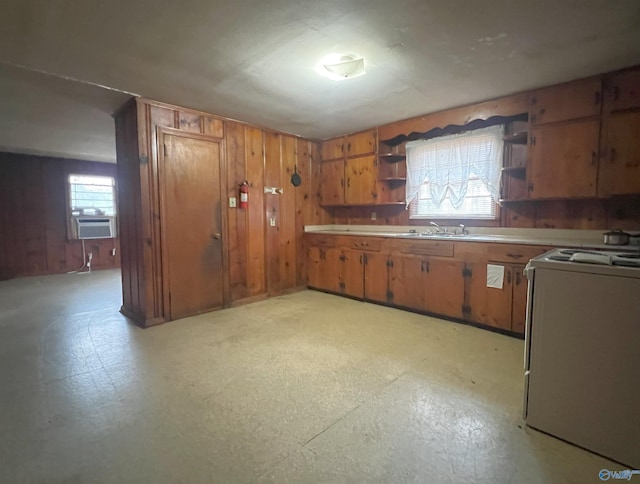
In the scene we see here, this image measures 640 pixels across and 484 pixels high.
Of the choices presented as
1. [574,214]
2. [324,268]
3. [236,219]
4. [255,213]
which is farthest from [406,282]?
[236,219]

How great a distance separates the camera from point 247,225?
424 centimetres

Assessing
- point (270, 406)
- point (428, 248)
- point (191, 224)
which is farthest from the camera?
point (191, 224)

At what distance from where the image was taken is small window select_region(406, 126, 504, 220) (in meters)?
3.52

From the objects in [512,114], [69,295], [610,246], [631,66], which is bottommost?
[69,295]

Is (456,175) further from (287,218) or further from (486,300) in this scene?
(287,218)

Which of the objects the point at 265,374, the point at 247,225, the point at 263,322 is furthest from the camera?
the point at 247,225

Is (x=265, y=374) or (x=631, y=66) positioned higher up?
(x=631, y=66)

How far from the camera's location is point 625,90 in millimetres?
2629

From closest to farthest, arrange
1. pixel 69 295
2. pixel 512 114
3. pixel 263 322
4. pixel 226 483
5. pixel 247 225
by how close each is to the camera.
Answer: pixel 226 483 → pixel 512 114 → pixel 263 322 → pixel 247 225 → pixel 69 295

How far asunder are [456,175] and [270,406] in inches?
129

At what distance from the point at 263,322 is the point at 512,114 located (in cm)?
341

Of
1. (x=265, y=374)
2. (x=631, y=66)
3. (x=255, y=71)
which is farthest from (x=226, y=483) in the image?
(x=631, y=66)

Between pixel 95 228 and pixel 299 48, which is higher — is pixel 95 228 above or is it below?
below

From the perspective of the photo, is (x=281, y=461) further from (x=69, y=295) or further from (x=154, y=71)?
(x=69, y=295)
